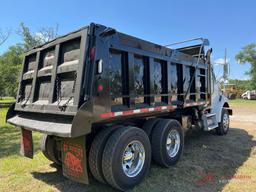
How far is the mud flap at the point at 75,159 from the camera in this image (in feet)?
11.6

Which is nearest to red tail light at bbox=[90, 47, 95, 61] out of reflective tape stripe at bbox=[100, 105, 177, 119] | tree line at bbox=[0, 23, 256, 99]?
reflective tape stripe at bbox=[100, 105, 177, 119]

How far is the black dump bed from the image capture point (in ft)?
11.3

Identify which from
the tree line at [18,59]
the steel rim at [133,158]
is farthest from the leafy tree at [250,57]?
the steel rim at [133,158]

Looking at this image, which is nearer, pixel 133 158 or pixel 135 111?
pixel 133 158

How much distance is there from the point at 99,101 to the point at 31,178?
2255 mm

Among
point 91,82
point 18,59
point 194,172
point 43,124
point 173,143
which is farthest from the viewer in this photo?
point 18,59

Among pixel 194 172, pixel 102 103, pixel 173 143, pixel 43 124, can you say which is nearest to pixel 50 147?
pixel 43 124

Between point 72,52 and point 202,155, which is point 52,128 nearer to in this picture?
point 72,52

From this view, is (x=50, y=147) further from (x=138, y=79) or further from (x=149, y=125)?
(x=138, y=79)

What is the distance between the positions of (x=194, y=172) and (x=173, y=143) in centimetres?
87

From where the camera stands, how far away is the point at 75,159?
3658mm

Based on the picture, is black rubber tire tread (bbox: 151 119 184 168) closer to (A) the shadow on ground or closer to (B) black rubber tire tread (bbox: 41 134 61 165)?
(A) the shadow on ground

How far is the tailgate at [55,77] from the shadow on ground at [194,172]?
141 centimetres

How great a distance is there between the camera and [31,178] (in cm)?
442
